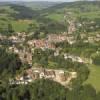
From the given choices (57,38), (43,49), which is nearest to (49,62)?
(43,49)

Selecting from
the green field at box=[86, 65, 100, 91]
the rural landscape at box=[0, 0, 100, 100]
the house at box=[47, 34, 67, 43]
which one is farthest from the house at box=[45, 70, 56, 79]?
the house at box=[47, 34, 67, 43]

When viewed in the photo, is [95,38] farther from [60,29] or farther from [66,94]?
[66,94]

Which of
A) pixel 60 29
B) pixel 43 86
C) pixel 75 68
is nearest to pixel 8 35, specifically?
pixel 60 29

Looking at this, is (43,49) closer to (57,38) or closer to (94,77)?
(57,38)

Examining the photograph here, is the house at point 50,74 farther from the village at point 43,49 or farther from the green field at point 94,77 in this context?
the green field at point 94,77

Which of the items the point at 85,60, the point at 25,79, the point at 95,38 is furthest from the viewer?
the point at 95,38

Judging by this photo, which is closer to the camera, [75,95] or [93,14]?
[75,95]

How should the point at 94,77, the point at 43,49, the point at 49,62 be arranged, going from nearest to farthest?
the point at 94,77
the point at 49,62
the point at 43,49
